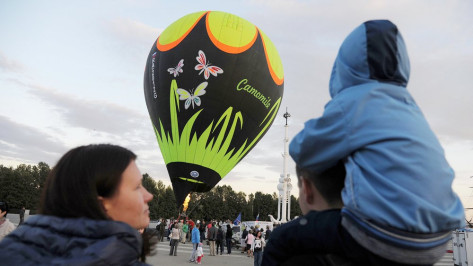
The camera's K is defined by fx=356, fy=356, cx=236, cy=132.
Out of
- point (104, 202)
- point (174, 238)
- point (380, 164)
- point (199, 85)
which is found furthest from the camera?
point (174, 238)

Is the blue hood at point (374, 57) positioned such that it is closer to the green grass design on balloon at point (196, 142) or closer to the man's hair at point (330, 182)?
the man's hair at point (330, 182)

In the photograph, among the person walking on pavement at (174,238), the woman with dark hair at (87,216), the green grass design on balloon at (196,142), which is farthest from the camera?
the person walking on pavement at (174,238)

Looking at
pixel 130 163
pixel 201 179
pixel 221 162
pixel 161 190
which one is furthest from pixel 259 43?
pixel 161 190

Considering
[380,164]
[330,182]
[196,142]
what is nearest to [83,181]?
[330,182]

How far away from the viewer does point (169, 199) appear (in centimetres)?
9106

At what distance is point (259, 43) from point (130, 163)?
1262cm

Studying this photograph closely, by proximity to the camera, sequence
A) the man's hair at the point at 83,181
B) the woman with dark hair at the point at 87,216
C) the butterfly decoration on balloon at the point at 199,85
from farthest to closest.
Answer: the butterfly decoration on balloon at the point at 199,85, the man's hair at the point at 83,181, the woman with dark hair at the point at 87,216

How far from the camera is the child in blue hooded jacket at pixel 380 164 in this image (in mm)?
1202

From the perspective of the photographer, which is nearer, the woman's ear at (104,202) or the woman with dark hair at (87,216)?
the woman with dark hair at (87,216)

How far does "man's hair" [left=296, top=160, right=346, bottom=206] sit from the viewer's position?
143 centimetres

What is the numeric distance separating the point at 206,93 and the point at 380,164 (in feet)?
37.8

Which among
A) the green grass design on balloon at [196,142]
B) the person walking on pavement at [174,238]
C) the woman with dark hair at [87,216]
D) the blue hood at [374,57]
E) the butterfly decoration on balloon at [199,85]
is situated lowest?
the person walking on pavement at [174,238]

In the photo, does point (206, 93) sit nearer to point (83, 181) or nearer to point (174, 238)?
point (174, 238)

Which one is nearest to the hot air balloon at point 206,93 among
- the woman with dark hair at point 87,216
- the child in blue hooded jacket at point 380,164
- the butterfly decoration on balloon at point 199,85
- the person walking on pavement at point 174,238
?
the butterfly decoration on balloon at point 199,85
